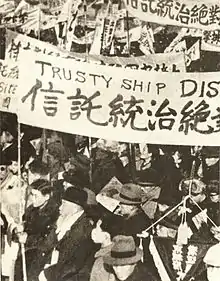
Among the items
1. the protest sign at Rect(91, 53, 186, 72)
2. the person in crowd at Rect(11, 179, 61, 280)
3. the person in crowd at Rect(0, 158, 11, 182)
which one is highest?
the protest sign at Rect(91, 53, 186, 72)

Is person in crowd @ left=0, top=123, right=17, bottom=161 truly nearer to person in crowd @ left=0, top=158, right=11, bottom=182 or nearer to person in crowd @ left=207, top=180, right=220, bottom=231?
person in crowd @ left=0, top=158, right=11, bottom=182

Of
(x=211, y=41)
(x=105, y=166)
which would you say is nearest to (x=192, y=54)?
(x=211, y=41)

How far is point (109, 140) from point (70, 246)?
0.32 ft

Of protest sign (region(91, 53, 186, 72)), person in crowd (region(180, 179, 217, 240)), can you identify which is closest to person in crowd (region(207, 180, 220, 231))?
person in crowd (region(180, 179, 217, 240))

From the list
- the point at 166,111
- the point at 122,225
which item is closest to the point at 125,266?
the point at 122,225

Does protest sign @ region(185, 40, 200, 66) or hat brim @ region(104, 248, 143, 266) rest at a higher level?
protest sign @ region(185, 40, 200, 66)

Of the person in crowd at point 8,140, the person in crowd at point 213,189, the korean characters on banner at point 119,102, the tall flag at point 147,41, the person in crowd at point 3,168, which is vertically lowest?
the person in crowd at point 213,189

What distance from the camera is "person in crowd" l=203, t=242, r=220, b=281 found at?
471 mm

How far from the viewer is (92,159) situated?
18.9 inches

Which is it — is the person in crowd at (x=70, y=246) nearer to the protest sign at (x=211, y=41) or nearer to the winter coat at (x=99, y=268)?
the winter coat at (x=99, y=268)

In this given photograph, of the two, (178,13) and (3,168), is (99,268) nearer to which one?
(3,168)

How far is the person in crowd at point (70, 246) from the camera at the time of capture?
0.48 meters

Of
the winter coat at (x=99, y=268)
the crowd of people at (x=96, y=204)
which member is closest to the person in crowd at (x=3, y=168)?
the crowd of people at (x=96, y=204)

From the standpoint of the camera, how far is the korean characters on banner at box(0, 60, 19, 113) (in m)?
0.48
